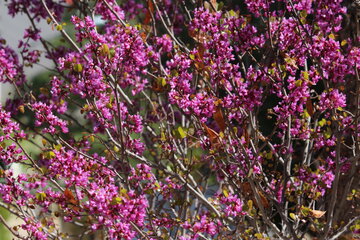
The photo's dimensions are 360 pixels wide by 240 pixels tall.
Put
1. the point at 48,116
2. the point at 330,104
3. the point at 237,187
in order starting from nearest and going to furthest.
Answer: the point at 330,104, the point at 48,116, the point at 237,187

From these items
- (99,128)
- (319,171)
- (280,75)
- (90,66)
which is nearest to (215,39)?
(280,75)

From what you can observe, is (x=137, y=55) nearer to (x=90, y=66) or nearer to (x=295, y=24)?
(x=90, y=66)

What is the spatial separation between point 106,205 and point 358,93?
5.92 feet

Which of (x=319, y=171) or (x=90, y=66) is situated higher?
(x=90, y=66)

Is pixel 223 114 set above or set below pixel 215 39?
below

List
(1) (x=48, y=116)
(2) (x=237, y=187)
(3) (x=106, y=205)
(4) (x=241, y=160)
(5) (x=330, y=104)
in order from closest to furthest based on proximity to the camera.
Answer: (3) (x=106, y=205) → (5) (x=330, y=104) → (1) (x=48, y=116) → (4) (x=241, y=160) → (2) (x=237, y=187)

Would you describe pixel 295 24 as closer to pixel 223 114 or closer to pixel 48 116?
pixel 223 114

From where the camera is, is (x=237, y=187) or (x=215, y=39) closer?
(x=215, y=39)

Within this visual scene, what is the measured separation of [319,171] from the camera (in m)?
4.22

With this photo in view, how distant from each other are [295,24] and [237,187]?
1.35 metres

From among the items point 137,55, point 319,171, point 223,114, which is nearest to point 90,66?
point 137,55

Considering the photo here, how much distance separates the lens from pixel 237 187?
427 cm

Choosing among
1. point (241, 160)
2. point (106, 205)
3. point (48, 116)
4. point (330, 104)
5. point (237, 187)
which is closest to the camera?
point (106, 205)

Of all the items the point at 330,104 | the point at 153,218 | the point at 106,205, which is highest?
the point at 330,104
